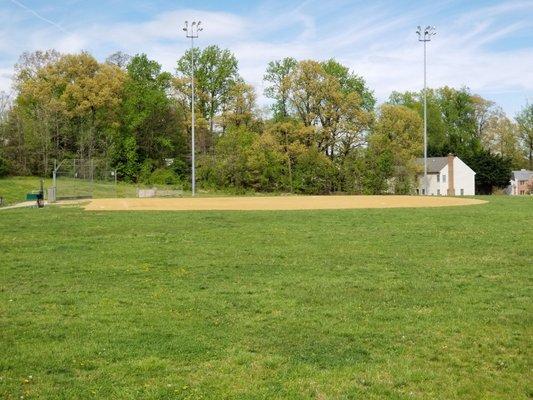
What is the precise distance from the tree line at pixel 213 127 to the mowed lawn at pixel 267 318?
146ft

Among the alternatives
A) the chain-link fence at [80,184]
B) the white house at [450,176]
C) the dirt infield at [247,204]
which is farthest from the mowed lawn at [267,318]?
the white house at [450,176]

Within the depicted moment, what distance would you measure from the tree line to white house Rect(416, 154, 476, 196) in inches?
544

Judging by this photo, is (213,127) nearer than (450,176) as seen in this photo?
Yes

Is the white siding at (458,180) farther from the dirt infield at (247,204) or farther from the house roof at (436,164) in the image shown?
the dirt infield at (247,204)

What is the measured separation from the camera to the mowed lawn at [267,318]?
19.2 ft

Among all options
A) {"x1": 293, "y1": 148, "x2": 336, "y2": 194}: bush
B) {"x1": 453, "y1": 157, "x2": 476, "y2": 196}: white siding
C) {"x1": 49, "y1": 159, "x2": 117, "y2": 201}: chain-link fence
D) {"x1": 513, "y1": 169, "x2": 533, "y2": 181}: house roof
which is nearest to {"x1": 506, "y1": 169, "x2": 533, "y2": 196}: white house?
{"x1": 513, "y1": 169, "x2": 533, "y2": 181}: house roof

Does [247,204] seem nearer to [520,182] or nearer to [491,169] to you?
[491,169]

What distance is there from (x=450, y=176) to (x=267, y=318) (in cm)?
7596

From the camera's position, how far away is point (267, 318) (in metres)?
8.30

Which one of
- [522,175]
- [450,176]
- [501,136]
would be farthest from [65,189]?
[522,175]

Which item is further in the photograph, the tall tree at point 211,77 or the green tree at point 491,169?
the green tree at point 491,169

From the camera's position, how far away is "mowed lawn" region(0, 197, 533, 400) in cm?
587

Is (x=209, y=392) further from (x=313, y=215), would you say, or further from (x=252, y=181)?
(x=252, y=181)

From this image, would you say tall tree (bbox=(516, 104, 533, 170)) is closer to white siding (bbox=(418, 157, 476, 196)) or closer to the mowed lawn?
white siding (bbox=(418, 157, 476, 196))
